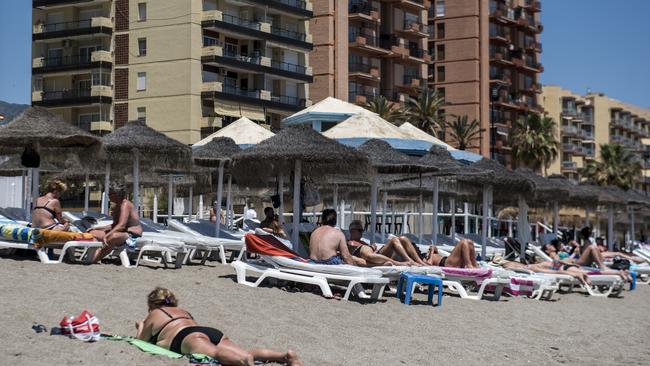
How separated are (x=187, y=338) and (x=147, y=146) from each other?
9.30 metres

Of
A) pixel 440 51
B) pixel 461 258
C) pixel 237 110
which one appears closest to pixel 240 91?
pixel 237 110

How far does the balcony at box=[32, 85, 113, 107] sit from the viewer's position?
179 feet

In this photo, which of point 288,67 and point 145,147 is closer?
point 145,147

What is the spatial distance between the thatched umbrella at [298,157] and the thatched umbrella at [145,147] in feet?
4.51

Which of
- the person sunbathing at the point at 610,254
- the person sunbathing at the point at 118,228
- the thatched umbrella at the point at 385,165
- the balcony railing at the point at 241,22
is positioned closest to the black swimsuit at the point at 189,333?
the person sunbathing at the point at 118,228

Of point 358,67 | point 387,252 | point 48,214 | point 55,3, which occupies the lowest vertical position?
point 387,252

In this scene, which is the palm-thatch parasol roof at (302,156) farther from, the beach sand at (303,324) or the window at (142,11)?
the window at (142,11)

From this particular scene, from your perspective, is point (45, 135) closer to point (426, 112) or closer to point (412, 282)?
point (412, 282)

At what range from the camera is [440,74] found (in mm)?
79062

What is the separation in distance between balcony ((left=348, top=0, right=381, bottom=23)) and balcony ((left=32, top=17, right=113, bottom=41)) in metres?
17.6

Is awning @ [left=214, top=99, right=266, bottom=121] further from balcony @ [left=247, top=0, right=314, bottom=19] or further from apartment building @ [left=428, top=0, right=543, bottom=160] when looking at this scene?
apartment building @ [left=428, top=0, right=543, bottom=160]

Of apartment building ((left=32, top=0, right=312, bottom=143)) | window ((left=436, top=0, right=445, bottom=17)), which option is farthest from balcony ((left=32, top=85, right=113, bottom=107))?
window ((left=436, top=0, right=445, bottom=17))

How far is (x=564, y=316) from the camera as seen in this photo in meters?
14.2

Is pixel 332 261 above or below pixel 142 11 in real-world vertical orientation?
below
